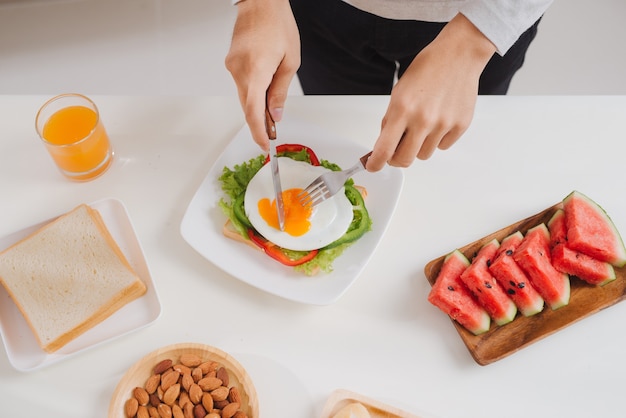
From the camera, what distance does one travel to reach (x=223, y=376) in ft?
4.05

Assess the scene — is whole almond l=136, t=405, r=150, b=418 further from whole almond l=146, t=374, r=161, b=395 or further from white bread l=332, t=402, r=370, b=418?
white bread l=332, t=402, r=370, b=418

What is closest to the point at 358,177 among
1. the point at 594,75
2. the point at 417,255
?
the point at 417,255

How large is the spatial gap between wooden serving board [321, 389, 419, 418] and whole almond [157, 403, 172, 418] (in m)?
0.32

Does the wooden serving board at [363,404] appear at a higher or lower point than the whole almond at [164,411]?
lower

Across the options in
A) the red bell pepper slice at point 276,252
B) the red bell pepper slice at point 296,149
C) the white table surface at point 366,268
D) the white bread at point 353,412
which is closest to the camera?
the white bread at point 353,412

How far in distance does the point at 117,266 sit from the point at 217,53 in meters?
1.84

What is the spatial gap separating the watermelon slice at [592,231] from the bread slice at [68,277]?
40.2 inches

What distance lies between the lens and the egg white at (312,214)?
1.39 m

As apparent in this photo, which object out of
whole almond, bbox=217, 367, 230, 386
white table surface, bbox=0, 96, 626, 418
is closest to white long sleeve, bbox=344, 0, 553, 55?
white table surface, bbox=0, 96, 626, 418

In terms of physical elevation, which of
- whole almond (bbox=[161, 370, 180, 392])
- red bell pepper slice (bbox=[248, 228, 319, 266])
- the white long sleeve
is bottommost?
whole almond (bbox=[161, 370, 180, 392])

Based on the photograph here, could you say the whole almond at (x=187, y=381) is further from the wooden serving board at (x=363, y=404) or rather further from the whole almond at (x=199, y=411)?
the wooden serving board at (x=363, y=404)

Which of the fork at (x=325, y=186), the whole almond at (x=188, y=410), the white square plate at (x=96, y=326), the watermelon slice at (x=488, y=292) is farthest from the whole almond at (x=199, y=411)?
the watermelon slice at (x=488, y=292)

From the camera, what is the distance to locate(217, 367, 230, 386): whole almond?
123 centimetres

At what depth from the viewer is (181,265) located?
1.43 m
